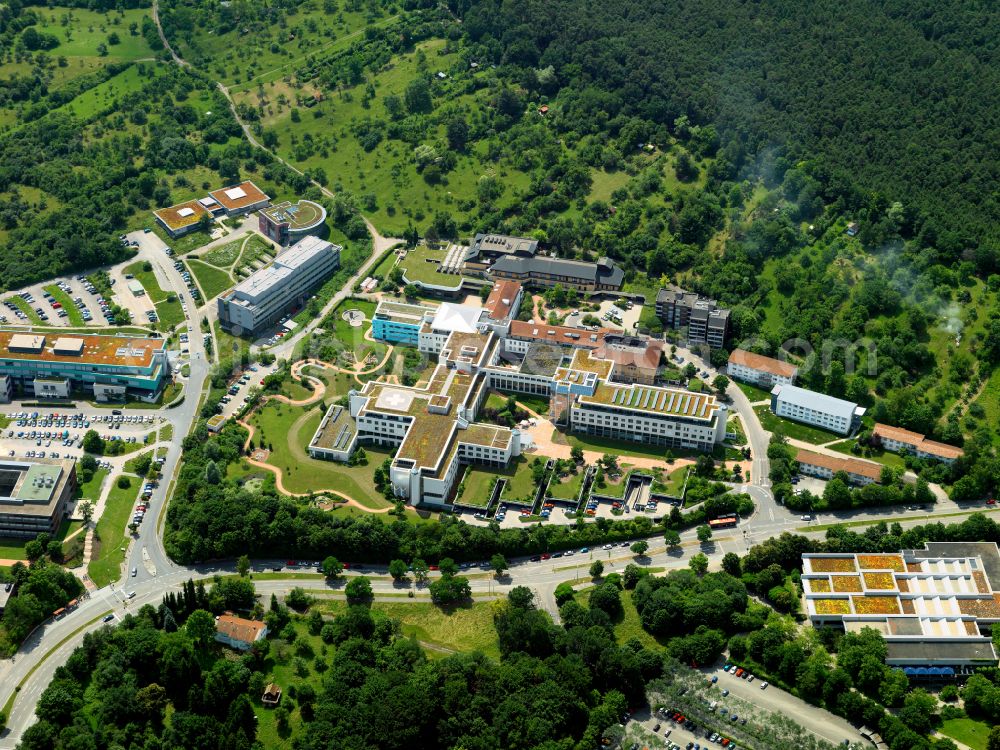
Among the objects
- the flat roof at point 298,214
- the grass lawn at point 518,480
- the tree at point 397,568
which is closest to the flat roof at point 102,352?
the flat roof at point 298,214

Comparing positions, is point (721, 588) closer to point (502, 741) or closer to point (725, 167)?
point (502, 741)

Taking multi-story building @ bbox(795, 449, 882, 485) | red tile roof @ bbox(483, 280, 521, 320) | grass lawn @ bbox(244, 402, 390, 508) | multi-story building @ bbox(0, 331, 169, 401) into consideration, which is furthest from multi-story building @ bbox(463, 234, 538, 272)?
multi-story building @ bbox(795, 449, 882, 485)

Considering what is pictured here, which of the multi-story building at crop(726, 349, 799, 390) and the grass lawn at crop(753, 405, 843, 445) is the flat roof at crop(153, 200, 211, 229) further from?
the grass lawn at crop(753, 405, 843, 445)

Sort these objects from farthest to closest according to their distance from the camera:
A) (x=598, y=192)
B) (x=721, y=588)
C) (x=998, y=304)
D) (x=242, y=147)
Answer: (x=242, y=147)
(x=598, y=192)
(x=998, y=304)
(x=721, y=588)

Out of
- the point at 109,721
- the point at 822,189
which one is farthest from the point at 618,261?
the point at 109,721

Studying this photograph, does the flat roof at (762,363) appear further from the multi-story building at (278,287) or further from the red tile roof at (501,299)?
the multi-story building at (278,287)

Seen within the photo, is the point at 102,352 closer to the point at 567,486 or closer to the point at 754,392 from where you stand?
the point at 567,486

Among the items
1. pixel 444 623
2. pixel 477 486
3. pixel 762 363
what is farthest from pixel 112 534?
pixel 762 363
